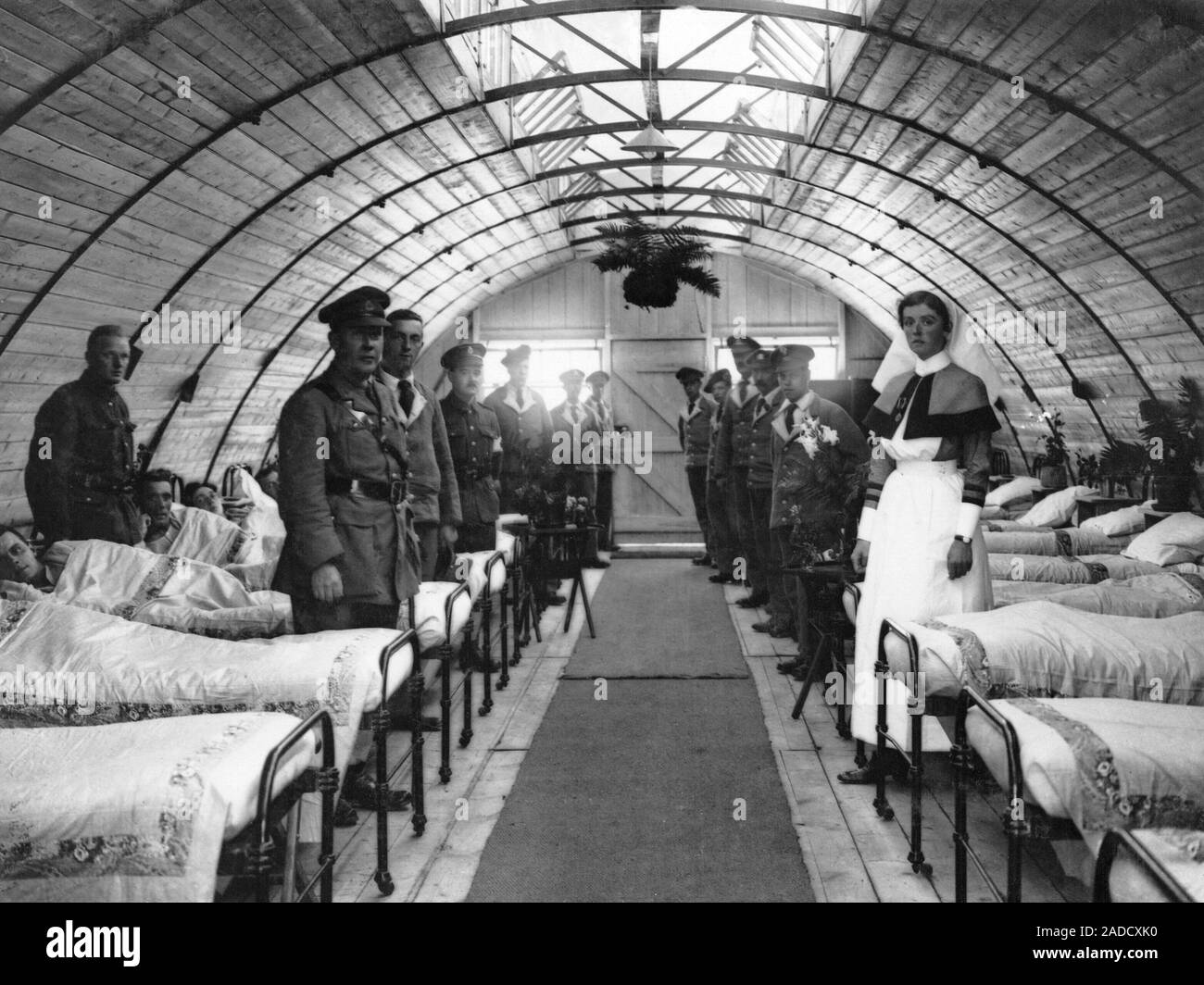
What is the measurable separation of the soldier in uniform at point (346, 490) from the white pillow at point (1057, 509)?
632cm

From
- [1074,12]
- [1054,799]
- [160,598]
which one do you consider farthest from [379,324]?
[1074,12]

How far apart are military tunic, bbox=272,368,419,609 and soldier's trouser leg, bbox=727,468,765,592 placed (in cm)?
490

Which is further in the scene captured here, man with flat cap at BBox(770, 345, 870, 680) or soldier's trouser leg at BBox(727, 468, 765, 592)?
soldier's trouser leg at BBox(727, 468, 765, 592)

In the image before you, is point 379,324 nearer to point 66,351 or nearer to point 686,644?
point 66,351

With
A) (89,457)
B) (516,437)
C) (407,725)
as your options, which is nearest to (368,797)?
(407,725)

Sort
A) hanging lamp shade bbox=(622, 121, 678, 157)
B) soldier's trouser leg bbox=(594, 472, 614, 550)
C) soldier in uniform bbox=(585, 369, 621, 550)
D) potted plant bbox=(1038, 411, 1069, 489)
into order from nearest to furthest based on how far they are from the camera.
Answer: hanging lamp shade bbox=(622, 121, 678, 157), potted plant bbox=(1038, 411, 1069, 489), soldier in uniform bbox=(585, 369, 621, 550), soldier's trouser leg bbox=(594, 472, 614, 550)

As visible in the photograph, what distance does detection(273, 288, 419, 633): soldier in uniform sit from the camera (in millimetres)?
3727

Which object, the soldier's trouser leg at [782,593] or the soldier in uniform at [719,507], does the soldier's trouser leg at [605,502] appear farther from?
the soldier's trouser leg at [782,593]

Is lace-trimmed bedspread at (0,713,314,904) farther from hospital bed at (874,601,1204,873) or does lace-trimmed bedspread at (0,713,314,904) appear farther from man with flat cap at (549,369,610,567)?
man with flat cap at (549,369,610,567)

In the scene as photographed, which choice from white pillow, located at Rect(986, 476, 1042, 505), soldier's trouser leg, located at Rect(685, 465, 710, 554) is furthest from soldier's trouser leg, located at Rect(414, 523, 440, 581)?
white pillow, located at Rect(986, 476, 1042, 505)

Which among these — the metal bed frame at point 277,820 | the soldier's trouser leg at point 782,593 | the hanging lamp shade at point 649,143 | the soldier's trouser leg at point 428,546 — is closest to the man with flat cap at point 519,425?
the hanging lamp shade at point 649,143

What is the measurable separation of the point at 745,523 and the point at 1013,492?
3104 millimetres
